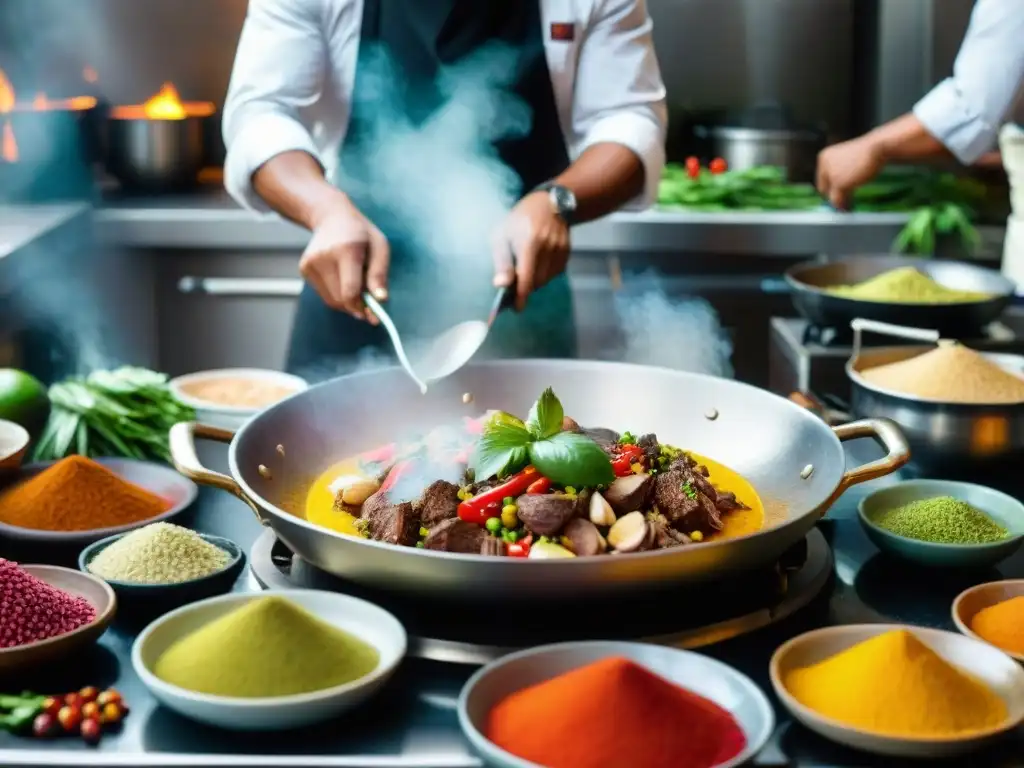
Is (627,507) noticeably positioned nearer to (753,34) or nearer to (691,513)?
(691,513)

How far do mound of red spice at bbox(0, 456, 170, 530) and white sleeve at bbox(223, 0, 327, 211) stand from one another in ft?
2.97

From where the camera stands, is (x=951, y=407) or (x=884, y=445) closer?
(x=884, y=445)

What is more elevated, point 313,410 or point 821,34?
point 821,34

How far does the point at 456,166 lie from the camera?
2.56 metres

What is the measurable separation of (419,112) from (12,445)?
119 centimetres

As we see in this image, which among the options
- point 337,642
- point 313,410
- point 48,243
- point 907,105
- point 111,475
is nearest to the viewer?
point 337,642

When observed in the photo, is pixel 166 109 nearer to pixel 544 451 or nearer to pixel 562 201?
pixel 562 201

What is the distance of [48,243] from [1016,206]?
2523 millimetres

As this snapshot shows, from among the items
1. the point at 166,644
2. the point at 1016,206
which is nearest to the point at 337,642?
the point at 166,644

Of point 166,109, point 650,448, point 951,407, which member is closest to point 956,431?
point 951,407

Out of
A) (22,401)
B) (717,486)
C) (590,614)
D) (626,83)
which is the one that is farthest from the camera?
(626,83)

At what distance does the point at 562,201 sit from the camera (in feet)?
7.06

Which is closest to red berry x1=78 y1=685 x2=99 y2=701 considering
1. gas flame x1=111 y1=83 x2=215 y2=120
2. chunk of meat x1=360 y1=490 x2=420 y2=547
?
chunk of meat x1=360 y1=490 x2=420 y2=547

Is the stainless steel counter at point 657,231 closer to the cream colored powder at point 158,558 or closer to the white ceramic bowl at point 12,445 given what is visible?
the white ceramic bowl at point 12,445
